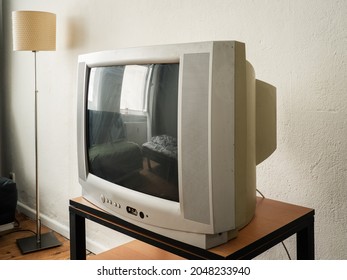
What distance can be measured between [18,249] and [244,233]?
206 centimetres

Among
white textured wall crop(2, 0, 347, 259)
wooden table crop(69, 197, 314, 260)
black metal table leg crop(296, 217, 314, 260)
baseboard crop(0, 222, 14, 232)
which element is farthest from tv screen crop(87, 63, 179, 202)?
baseboard crop(0, 222, 14, 232)

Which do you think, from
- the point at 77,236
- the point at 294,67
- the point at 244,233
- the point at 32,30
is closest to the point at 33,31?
the point at 32,30

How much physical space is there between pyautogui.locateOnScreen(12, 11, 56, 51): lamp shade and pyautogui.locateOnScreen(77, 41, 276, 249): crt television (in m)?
1.31

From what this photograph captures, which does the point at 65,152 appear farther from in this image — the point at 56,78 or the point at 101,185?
the point at 101,185

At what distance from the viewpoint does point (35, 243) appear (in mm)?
2738

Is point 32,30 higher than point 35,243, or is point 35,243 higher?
point 32,30

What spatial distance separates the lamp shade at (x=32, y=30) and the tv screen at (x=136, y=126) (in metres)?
1.32

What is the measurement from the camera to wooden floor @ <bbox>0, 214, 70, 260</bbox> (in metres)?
2.55

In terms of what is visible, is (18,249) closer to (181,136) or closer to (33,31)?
(33,31)

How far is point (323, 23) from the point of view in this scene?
1.36 m

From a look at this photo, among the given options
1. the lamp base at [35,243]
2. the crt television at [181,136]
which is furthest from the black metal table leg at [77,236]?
the lamp base at [35,243]

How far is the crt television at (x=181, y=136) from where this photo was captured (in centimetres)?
99

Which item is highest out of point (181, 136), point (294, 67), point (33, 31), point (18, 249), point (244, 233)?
point (33, 31)

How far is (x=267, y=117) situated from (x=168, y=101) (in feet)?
1.24
